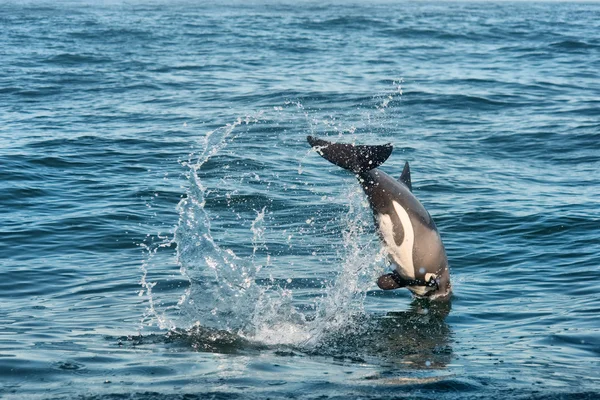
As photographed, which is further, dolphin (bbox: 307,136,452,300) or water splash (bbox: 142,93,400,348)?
dolphin (bbox: 307,136,452,300)

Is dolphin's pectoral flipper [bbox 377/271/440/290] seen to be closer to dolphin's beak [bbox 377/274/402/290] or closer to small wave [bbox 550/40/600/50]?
dolphin's beak [bbox 377/274/402/290]

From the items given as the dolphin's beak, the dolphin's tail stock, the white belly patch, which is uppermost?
the dolphin's tail stock

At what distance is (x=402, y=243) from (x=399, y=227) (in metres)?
0.21

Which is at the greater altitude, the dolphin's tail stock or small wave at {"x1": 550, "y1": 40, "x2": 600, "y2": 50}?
the dolphin's tail stock

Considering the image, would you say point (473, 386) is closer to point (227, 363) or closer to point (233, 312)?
point (227, 363)

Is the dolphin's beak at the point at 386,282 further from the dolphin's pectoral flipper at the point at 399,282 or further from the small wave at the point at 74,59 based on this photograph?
the small wave at the point at 74,59

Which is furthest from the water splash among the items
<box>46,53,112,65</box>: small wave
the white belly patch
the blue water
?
<box>46,53,112,65</box>: small wave

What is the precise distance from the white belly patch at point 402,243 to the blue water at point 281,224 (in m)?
0.42

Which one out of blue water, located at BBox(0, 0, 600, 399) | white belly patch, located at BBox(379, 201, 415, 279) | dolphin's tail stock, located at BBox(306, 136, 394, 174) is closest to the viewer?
blue water, located at BBox(0, 0, 600, 399)

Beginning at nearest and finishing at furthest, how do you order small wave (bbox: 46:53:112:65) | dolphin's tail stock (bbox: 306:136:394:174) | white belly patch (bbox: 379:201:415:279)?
dolphin's tail stock (bbox: 306:136:394:174), white belly patch (bbox: 379:201:415:279), small wave (bbox: 46:53:112:65)

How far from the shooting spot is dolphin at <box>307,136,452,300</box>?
10.2m

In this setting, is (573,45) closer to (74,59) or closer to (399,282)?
(74,59)

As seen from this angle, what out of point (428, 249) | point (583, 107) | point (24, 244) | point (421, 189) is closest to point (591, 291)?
point (428, 249)

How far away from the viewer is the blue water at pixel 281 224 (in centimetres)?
823
